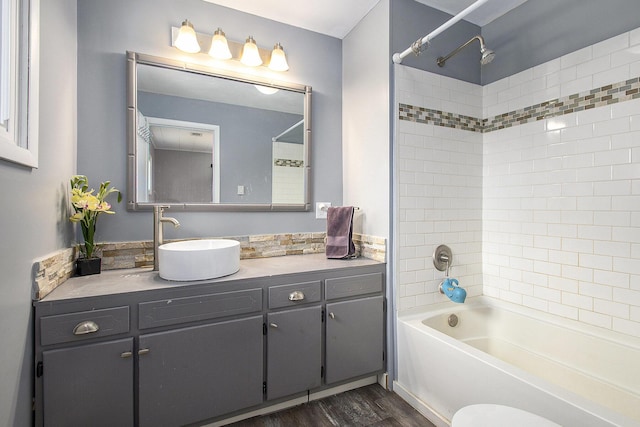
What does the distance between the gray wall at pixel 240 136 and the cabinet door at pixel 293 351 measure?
0.86m

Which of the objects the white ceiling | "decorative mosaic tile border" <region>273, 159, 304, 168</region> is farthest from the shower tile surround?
"decorative mosaic tile border" <region>273, 159, 304, 168</region>

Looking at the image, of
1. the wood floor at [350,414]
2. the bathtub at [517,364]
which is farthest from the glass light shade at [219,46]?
the wood floor at [350,414]

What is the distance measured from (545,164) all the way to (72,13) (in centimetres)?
290

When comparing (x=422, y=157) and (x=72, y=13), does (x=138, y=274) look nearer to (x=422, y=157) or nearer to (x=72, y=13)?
(x=72, y=13)

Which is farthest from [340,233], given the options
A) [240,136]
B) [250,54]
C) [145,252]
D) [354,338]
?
[250,54]

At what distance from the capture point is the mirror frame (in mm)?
1799

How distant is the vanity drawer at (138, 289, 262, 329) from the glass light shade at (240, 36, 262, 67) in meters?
1.50

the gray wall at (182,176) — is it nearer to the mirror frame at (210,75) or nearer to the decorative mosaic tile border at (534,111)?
Result: the mirror frame at (210,75)

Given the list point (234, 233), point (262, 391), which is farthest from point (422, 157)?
point (262, 391)

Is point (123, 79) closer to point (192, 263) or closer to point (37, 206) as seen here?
point (37, 206)

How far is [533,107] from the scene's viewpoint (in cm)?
202

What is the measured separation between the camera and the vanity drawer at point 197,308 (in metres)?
1.40

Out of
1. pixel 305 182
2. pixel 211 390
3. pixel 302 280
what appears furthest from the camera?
pixel 305 182

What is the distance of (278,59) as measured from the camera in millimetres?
2125
